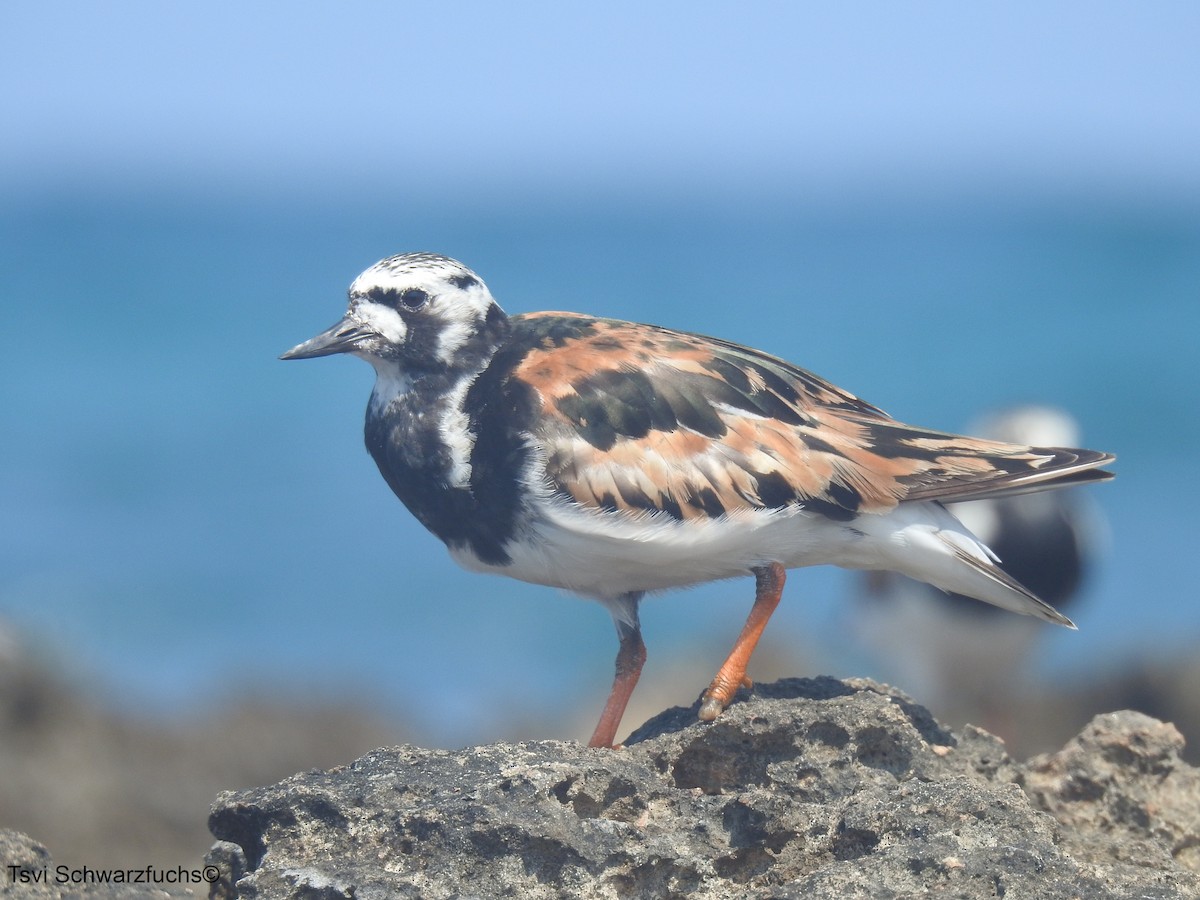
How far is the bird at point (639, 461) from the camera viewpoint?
17.2 ft

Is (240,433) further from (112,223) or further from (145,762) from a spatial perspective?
(112,223)

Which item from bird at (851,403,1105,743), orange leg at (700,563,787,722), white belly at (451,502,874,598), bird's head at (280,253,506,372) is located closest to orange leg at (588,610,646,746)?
white belly at (451,502,874,598)

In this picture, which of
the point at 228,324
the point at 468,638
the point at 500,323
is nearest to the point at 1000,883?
the point at 500,323

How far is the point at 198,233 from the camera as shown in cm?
7194

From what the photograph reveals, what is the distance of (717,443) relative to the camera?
17.6 ft

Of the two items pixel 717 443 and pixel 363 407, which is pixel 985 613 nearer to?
pixel 717 443

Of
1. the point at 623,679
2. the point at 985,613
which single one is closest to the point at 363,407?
the point at 985,613

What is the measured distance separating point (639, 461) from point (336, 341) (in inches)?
51.7

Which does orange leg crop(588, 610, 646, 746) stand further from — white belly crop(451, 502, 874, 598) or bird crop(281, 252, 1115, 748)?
white belly crop(451, 502, 874, 598)

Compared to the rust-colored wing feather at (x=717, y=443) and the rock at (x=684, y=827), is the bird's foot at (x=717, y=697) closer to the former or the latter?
the rock at (x=684, y=827)

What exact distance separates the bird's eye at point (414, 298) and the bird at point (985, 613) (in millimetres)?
7309

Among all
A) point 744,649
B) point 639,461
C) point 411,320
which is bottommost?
point 744,649

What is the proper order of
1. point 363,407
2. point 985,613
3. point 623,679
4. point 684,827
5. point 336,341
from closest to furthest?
point 684,827 < point 336,341 < point 623,679 < point 985,613 < point 363,407

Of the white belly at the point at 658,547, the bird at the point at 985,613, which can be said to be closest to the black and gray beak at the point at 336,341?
the white belly at the point at 658,547
